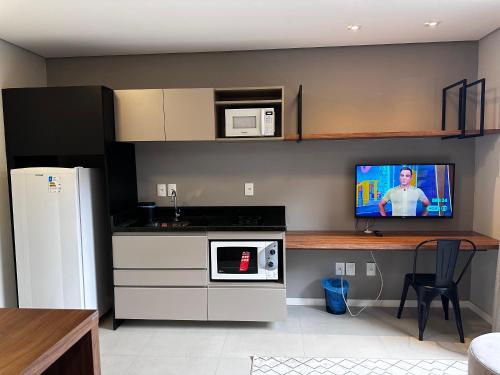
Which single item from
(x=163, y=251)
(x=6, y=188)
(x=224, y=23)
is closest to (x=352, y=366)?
(x=163, y=251)

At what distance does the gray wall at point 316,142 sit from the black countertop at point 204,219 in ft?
0.32

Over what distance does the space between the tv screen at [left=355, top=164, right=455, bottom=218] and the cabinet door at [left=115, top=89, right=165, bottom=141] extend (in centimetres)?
181

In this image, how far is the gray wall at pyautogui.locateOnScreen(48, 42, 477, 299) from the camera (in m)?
3.13

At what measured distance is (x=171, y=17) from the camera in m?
2.46

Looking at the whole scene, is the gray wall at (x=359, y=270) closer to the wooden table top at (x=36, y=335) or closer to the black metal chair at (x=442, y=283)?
the black metal chair at (x=442, y=283)

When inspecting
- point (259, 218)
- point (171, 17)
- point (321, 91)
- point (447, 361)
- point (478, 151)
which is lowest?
point (447, 361)

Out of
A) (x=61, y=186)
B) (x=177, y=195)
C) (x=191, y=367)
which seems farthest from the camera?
(x=177, y=195)

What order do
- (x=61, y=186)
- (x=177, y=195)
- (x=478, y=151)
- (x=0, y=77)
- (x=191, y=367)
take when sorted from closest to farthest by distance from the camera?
(x=191, y=367), (x=61, y=186), (x=0, y=77), (x=478, y=151), (x=177, y=195)

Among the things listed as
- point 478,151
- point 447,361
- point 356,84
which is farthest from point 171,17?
point 447,361

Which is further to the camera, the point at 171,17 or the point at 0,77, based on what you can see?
the point at 0,77

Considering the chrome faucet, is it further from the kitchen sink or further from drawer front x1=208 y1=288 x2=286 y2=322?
drawer front x1=208 y1=288 x2=286 y2=322

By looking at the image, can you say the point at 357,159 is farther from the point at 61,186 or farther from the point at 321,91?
the point at 61,186

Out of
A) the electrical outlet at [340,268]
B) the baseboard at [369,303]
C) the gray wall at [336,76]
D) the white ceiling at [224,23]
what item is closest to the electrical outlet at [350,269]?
the electrical outlet at [340,268]

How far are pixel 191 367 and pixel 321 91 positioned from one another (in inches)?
99.2
